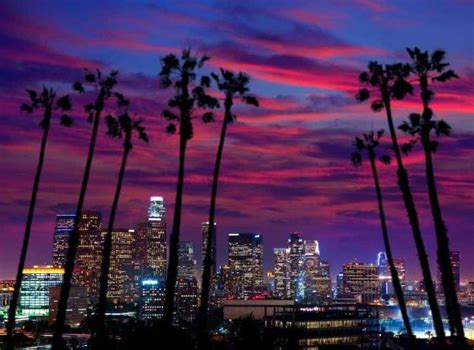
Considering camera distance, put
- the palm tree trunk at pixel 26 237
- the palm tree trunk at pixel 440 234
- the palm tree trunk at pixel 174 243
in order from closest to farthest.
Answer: the palm tree trunk at pixel 440 234 < the palm tree trunk at pixel 174 243 < the palm tree trunk at pixel 26 237

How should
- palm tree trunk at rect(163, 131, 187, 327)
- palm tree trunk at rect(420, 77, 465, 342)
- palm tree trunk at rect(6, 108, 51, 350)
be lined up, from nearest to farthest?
palm tree trunk at rect(420, 77, 465, 342), palm tree trunk at rect(163, 131, 187, 327), palm tree trunk at rect(6, 108, 51, 350)

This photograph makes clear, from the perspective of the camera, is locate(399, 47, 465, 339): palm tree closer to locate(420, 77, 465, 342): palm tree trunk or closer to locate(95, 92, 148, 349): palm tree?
locate(420, 77, 465, 342): palm tree trunk

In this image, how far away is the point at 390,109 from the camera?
176 feet

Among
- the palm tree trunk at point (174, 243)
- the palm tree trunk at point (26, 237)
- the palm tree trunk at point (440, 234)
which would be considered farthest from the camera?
the palm tree trunk at point (26, 237)

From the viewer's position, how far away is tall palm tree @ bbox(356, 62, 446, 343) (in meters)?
49.9

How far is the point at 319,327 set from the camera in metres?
130

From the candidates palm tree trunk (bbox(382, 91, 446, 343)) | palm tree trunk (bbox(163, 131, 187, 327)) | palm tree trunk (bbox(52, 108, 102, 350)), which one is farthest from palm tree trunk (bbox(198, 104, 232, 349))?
palm tree trunk (bbox(382, 91, 446, 343))

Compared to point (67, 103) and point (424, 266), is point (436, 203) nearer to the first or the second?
point (424, 266)

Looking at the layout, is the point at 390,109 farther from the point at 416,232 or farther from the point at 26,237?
the point at 26,237

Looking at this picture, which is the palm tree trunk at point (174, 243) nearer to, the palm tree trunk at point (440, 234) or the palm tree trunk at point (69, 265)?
the palm tree trunk at point (69, 265)

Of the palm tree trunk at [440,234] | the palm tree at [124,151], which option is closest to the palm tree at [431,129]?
the palm tree trunk at [440,234]

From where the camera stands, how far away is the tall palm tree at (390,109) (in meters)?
49.9

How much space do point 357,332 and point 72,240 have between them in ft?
294

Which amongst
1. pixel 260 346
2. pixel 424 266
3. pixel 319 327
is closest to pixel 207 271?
pixel 424 266
